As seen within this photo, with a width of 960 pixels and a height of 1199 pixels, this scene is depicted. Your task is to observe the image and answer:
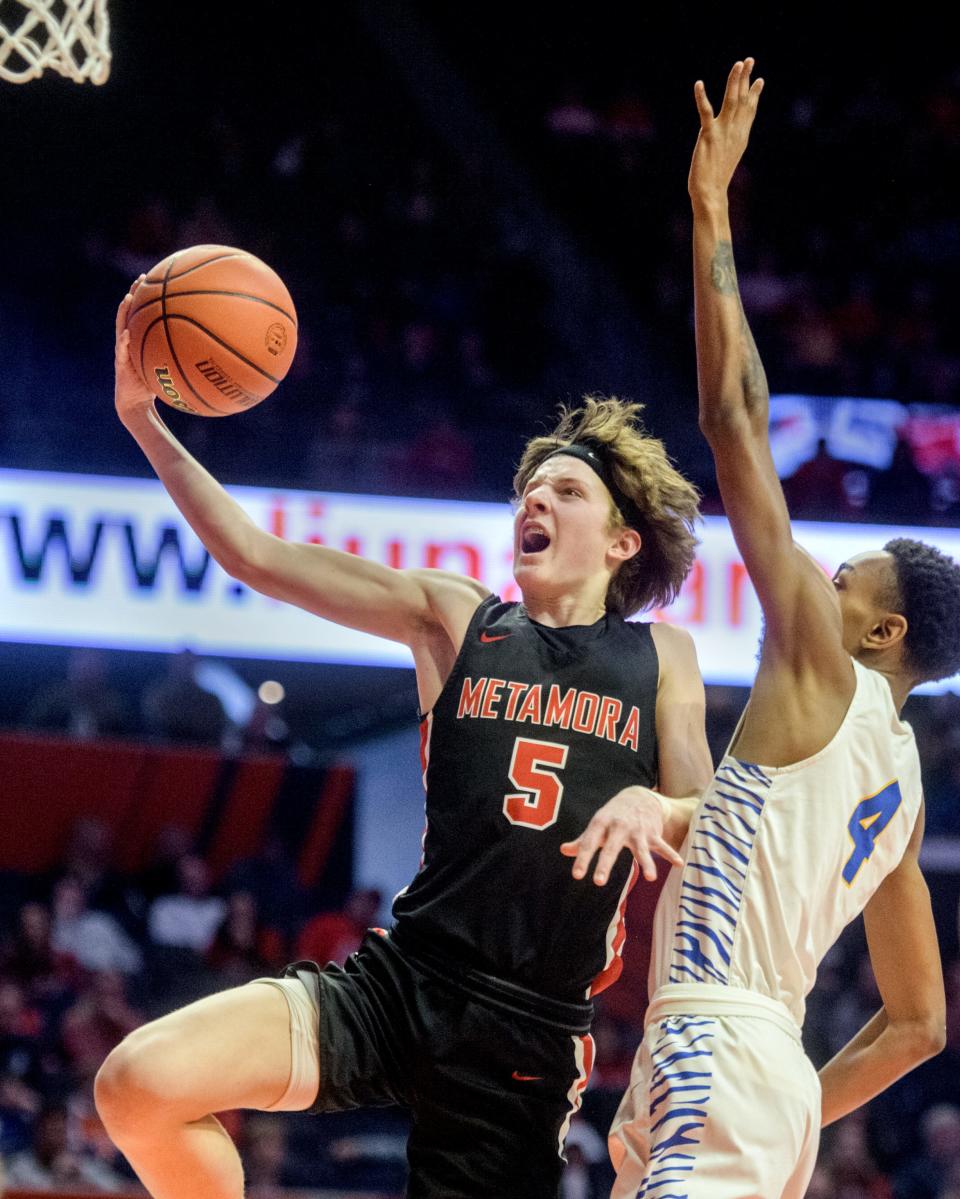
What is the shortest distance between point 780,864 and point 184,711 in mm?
7495

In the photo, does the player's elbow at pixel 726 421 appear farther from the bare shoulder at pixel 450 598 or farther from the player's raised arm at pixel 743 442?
the bare shoulder at pixel 450 598

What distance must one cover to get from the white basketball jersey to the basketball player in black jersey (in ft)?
0.48

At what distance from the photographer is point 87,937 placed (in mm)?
8852

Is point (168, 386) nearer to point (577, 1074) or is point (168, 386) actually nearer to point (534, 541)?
point (534, 541)

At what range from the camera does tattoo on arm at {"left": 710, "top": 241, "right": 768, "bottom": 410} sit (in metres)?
3.24

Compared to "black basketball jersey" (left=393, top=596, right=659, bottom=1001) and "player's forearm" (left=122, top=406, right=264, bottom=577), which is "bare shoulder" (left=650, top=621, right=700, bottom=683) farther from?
"player's forearm" (left=122, top=406, right=264, bottom=577)

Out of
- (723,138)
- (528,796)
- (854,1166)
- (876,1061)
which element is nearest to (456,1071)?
(528,796)

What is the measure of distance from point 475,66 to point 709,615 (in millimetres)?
6952

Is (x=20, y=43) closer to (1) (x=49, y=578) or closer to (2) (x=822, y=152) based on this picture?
(1) (x=49, y=578)

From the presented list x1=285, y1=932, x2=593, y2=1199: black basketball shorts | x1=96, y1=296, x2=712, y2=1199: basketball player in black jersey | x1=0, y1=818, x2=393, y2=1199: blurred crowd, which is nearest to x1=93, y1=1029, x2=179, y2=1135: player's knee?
x1=96, y1=296, x2=712, y2=1199: basketball player in black jersey

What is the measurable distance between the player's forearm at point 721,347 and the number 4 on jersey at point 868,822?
2.65 ft

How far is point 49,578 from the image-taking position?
33.0 ft

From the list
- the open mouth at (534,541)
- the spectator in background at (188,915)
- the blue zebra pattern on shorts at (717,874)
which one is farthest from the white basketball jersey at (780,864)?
the spectator in background at (188,915)

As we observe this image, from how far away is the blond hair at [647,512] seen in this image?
404 centimetres
